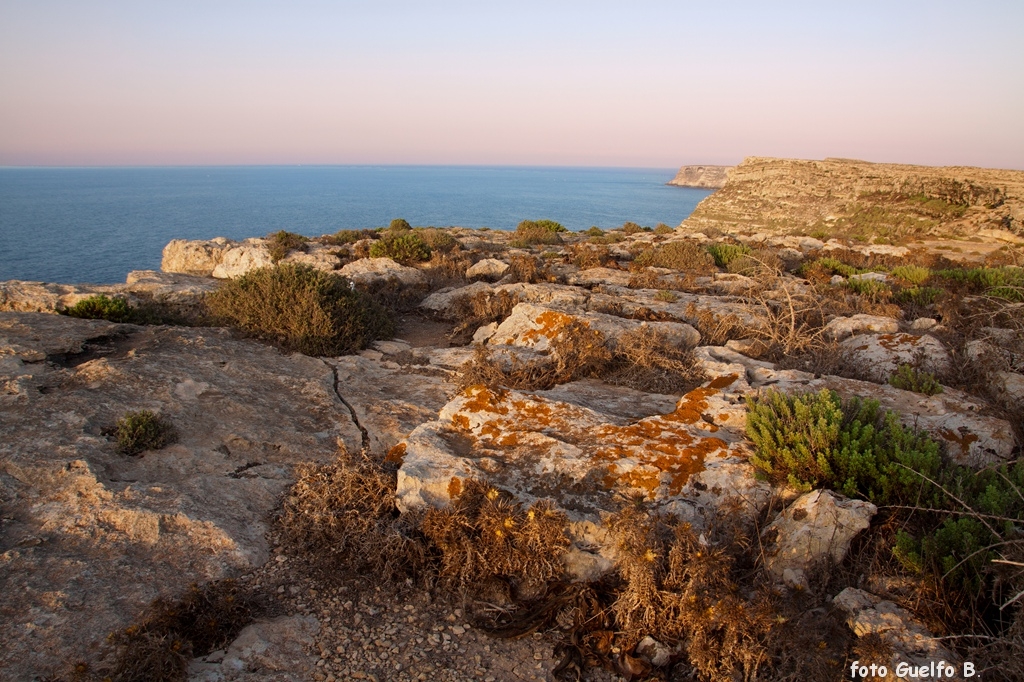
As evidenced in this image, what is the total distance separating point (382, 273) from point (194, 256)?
22.2 ft

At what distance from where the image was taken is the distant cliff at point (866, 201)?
2053 centimetres

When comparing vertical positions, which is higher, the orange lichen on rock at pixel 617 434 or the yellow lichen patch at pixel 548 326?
the yellow lichen patch at pixel 548 326

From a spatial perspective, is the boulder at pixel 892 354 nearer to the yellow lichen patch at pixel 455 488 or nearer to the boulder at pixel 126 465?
the yellow lichen patch at pixel 455 488

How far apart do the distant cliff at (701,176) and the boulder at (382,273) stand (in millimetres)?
163056

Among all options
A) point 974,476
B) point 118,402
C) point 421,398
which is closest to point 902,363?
point 974,476

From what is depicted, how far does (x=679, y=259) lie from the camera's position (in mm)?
13062

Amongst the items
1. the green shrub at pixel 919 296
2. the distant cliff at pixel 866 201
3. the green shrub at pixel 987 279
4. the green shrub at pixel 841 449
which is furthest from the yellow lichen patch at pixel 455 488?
the distant cliff at pixel 866 201

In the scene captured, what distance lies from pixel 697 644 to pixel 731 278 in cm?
973

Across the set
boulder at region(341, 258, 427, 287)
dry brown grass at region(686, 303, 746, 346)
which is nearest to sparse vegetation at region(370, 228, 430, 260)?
boulder at region(341, 258, 427, 287)

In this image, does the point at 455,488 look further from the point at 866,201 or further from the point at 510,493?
the point at 866,201

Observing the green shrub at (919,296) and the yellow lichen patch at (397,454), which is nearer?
the yellow lichen patch at (397,454)

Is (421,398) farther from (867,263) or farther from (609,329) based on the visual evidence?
(867,263)

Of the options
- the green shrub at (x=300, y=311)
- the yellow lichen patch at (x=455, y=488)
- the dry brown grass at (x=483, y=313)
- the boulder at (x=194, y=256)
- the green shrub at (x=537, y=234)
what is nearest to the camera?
the yellow lichen patch at (x=455, y=488)

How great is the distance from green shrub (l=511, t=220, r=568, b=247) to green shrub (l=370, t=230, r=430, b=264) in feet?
11.9
